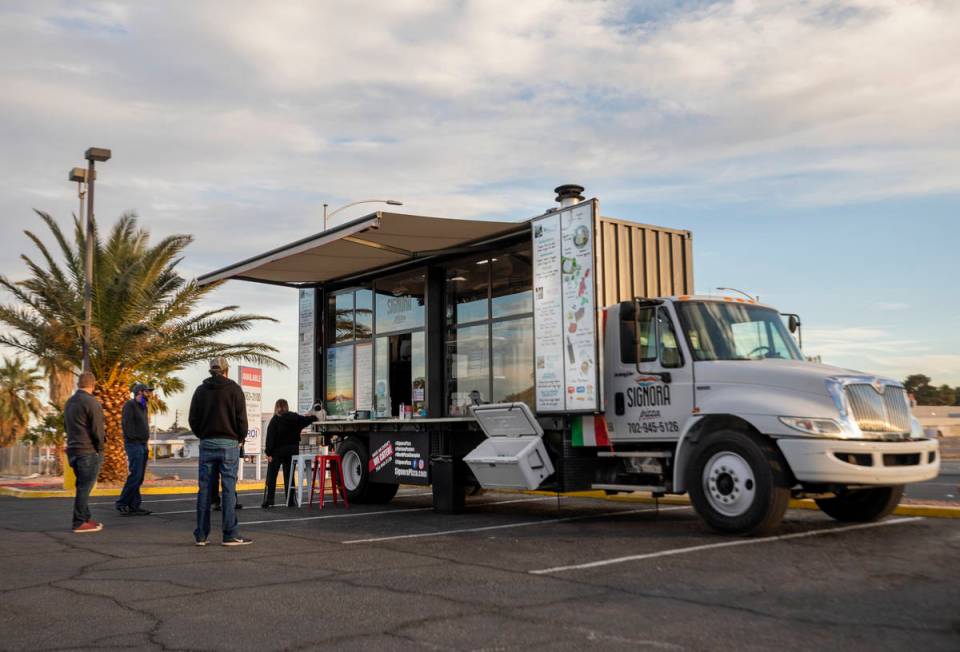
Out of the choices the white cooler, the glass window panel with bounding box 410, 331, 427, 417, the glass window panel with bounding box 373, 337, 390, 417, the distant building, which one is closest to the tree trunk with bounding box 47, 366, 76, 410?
the glass window panel with bounding box 373, 337, 390, 417

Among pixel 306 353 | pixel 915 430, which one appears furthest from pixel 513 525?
pixel 306 353

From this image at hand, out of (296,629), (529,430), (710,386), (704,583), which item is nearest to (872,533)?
(710,386)

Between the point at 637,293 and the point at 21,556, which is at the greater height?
the point at 637,293

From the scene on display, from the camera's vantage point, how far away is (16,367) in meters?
49.2

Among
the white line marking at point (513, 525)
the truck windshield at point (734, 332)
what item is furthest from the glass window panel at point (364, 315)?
the truck windshield at point (734, 332)

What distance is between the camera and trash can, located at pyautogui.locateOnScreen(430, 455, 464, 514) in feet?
40.2

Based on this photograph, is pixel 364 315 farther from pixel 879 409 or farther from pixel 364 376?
pixel 879 409

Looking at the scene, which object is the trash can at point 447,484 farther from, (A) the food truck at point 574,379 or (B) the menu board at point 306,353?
(B) the menu board at point 306,353

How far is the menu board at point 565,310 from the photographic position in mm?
10516

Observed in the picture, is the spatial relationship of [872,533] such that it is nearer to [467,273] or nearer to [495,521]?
[495,521]

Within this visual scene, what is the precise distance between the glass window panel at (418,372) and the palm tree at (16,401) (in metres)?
38.8

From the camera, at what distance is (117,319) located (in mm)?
21016

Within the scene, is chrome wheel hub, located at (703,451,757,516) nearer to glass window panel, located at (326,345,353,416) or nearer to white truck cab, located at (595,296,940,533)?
white truck cab, located at (595,296,940,533)

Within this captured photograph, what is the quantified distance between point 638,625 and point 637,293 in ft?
21.4
